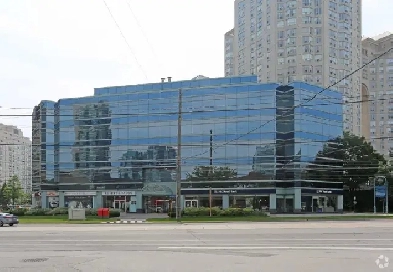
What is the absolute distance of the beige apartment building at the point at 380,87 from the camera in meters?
122

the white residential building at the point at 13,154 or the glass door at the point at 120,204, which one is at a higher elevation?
the white residential building at the point at 13,154

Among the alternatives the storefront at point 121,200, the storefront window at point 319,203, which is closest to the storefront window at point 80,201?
the storefront at point 121,200

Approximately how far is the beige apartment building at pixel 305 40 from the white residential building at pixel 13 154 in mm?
50237

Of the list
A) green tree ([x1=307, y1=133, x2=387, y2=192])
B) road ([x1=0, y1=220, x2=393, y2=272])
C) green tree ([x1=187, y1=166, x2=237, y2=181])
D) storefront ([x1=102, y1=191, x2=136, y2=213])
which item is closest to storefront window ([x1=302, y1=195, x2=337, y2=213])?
green tree ([x1=307, y1=133, x2=387, y2=192])

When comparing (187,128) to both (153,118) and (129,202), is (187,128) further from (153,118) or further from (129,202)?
(129,202)

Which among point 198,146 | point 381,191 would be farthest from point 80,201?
point 381,191

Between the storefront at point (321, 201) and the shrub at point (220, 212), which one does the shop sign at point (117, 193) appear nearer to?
the storefront at point (321, 201)

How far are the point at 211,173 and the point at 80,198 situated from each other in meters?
21.3

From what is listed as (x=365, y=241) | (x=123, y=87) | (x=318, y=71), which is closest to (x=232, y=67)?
(x=318, y=71)

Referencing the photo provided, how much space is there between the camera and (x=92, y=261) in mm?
12641

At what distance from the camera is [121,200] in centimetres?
7075

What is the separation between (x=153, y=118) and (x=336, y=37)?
163 ft

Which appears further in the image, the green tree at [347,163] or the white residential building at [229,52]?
the white residential building at [229,52]

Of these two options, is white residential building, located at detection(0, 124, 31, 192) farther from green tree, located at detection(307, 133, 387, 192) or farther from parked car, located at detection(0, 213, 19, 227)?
green tree, located at detection(307, 133, 387, 192)
